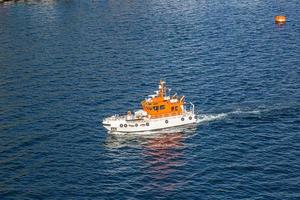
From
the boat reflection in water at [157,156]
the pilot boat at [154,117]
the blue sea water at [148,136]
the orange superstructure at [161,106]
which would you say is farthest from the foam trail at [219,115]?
the orange superstructure at [161,106]

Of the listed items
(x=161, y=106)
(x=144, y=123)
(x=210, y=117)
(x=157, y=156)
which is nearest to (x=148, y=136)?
(x=144, y=123)

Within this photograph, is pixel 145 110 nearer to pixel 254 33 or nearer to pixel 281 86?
pixel 281 86

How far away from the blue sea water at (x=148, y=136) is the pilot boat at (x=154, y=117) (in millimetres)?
2651

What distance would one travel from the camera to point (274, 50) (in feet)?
577

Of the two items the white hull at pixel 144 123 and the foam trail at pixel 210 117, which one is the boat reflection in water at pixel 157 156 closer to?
the white hull at pixel 144 123

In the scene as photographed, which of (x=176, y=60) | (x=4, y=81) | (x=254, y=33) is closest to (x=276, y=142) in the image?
(x=176, y=60)

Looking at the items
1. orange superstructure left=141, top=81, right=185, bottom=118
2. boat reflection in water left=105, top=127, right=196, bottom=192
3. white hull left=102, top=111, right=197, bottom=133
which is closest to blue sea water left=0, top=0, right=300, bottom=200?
boat reflection in water left=105, top=127, right=196, bottom=192

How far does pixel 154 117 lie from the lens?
11844cm

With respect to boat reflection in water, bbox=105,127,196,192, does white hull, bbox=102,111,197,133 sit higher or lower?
higher

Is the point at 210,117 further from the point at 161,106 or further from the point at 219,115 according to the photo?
the point at 161,106

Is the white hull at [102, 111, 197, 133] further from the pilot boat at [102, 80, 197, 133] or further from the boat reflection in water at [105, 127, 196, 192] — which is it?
the boat reflection in water at [105, 127, 196, 192]

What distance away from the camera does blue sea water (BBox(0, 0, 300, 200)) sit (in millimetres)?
94688

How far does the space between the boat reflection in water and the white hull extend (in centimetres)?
170

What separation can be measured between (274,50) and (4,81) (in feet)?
274
